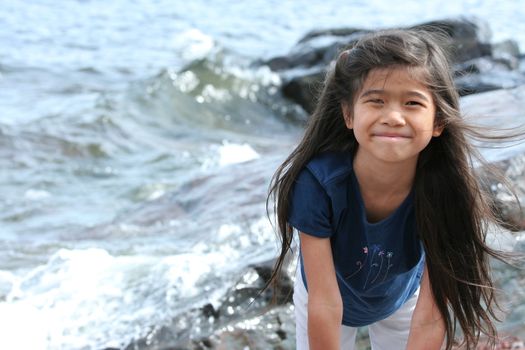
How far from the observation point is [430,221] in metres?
2.62

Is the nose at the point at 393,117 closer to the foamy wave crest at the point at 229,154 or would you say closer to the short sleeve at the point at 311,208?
the short sleeve at the point at 311,208

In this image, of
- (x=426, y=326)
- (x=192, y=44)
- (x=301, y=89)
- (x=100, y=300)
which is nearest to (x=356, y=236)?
(x=426, y=326)

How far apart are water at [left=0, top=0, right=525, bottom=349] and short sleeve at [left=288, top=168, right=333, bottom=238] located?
52.1 inches

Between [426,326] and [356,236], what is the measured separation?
1.06 ft

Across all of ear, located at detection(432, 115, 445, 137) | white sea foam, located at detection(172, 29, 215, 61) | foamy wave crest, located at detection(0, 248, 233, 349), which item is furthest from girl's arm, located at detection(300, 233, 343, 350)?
white sea foam, located at detection(172, 29, 215, 61)

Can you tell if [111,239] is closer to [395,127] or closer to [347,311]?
[347,311]

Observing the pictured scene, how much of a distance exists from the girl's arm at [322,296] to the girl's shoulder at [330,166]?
17cm

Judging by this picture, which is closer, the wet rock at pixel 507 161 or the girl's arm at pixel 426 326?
the girl's arm at pixel 426 326

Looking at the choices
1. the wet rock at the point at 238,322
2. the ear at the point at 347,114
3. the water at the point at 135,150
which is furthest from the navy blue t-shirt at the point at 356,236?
the water at the point at 135,150

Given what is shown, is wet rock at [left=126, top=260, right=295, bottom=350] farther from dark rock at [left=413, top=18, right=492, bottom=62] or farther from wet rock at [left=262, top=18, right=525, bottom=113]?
dark rock at [left=413, top=18, right=492, bottom=62]

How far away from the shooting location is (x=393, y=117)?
2.43 m

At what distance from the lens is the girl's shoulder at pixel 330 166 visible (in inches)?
102

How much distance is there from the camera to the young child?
2488mm

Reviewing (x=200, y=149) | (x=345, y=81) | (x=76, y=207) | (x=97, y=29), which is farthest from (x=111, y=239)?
(x=97, y=29)
